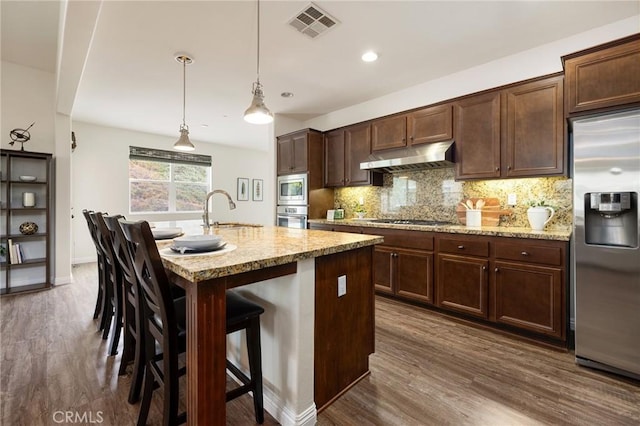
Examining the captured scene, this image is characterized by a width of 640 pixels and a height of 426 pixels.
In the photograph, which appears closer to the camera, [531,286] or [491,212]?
[531,286]

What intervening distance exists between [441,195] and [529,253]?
1336mm

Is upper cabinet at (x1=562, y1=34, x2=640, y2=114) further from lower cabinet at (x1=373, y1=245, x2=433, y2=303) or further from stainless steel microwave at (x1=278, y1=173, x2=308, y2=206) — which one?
stainless steel microwave at (x1=278, y1=173, x2=308, y2=206)

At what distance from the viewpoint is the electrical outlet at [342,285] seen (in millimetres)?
1700

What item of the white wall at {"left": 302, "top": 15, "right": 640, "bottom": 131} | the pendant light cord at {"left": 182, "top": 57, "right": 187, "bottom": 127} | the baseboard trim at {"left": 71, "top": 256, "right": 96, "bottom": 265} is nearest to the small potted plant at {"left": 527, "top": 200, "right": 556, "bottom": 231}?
the white wall at {"left": 302, "top": 15, "right": 640, "bottom": 131}

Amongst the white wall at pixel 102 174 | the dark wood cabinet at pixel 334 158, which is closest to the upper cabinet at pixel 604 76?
the dark wood cabinet at pixel 334 158

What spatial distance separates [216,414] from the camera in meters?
1.15

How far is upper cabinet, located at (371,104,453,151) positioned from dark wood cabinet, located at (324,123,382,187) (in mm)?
185

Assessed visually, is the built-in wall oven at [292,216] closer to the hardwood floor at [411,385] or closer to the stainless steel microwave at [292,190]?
the stainless steel microwave at [292,190]

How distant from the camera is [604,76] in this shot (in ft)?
6.77

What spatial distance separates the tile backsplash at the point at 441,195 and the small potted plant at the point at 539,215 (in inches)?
7.7

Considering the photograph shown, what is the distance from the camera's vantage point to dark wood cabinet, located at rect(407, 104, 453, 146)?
10.7 ft

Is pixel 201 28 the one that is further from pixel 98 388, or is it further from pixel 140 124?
pixel 140 124

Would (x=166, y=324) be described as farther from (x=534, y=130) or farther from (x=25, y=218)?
(x=25, y=218)

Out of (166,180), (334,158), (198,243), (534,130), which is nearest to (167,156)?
(166,180)
